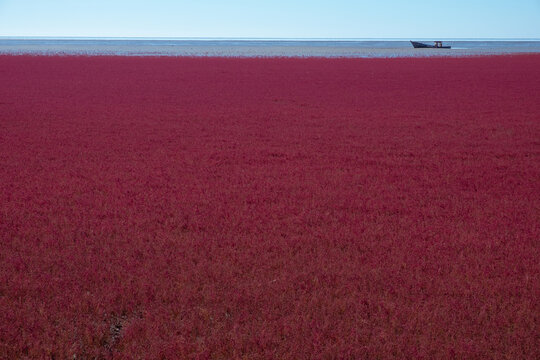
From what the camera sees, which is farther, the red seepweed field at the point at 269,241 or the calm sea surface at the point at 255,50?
the calm sea surface at the point at 255,50

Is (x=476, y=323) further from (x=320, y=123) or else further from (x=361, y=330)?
(x=320, y=123)

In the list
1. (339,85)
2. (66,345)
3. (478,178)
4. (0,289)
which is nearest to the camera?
(66,345)

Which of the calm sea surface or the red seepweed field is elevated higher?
the calm sea surface

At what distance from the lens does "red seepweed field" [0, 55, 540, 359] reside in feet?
11.8

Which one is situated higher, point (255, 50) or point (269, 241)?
point (255, 50)

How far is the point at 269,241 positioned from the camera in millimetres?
5180

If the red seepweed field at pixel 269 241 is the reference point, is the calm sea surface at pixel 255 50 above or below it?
above

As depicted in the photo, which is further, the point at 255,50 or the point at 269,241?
the point at 255,50

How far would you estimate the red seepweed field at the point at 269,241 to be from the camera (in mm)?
3605

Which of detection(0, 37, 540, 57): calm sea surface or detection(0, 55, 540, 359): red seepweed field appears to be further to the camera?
detection(0, 37, 540, 57): calm sea surface

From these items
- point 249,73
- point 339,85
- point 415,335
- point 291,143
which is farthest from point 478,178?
point 249,73

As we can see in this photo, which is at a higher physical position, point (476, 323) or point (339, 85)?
point (339, 85)

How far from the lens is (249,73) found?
27.7 m

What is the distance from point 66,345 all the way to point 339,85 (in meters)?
19.8
